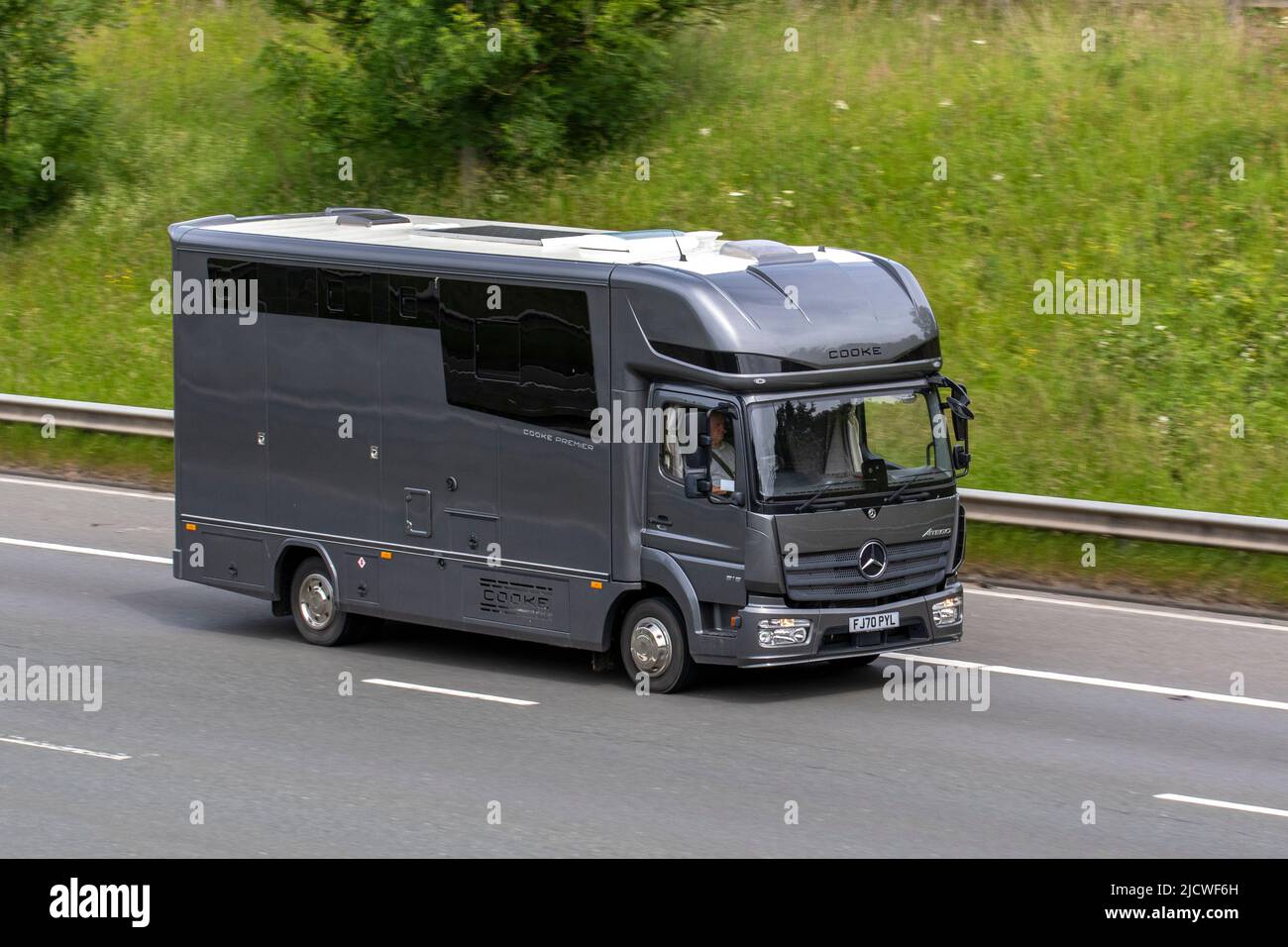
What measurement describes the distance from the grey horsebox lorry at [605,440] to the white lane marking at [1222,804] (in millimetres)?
2783

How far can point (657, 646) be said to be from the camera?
1357cm

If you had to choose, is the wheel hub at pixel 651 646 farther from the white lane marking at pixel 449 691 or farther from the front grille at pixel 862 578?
the front grille at pixel 862 578

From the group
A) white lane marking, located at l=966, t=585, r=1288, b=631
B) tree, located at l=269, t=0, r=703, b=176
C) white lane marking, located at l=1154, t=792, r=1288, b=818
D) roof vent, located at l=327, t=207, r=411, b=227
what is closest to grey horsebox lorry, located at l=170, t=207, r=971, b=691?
roof vent, located at l=327, t=207, r=411, b=227

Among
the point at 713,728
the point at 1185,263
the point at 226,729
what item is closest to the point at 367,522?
the point at 226,729

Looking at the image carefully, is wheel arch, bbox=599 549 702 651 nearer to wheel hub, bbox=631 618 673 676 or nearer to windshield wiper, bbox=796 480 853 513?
wheel hub, bbox=631 618 673 676

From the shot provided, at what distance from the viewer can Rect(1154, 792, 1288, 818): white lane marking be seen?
10.7 m

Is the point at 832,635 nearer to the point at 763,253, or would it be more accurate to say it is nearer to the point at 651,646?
the point at 651,646

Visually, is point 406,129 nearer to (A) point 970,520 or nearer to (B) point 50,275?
(B) point 50,275

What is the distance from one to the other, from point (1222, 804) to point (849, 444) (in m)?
3.67

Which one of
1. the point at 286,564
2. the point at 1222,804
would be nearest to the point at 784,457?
the point at 1222,804

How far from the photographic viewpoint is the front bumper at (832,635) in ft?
42.8

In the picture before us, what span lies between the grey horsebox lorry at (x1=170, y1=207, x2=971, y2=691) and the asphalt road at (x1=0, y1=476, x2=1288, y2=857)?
1.90ft

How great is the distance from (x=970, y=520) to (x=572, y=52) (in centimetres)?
1133

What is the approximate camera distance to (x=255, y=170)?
2973 centimetres
